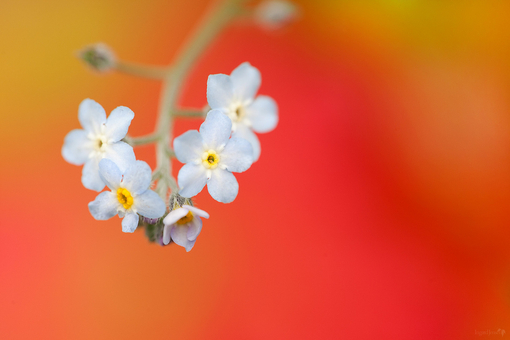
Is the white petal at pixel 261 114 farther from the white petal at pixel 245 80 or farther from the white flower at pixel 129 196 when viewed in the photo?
the white flower at pixel 129 196

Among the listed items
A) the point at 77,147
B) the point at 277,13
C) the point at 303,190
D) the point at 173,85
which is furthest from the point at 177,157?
the point at 303,190

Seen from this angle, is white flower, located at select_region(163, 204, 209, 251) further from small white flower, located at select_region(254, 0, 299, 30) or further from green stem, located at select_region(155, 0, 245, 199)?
small white flower, located at select_region(254, 0, 299, 30)

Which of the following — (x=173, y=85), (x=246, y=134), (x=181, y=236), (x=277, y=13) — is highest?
(x=277, y=13)

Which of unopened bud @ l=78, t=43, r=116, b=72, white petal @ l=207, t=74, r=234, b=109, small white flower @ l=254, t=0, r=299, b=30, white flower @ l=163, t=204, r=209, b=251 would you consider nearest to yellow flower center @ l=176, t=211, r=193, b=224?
white flower @ l=163, t=204, r=209, b=251

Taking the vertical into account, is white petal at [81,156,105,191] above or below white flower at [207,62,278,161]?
below

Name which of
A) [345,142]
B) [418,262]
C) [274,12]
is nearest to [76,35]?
[274,12]

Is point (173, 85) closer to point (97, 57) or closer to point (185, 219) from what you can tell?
point (97, 57)
